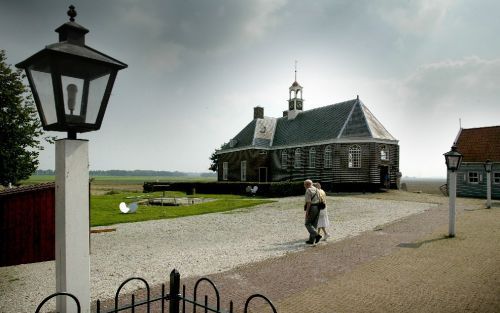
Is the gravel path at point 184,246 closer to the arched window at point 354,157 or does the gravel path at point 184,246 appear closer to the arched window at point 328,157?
the arched window at point 354,157

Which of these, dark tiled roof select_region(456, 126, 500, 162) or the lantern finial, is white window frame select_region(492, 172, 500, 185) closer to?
dark tiled roof select_region(456, 126, 500, 162)

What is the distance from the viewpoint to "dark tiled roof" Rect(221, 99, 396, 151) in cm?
3425

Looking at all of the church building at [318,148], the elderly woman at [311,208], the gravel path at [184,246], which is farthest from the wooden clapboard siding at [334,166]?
the elderly woman at [311,208]

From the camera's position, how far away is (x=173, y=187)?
44.8 meters

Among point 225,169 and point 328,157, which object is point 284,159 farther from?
point 225,169

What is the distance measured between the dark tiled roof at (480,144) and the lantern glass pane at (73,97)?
38237mm

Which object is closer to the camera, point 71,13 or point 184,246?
point 71,13

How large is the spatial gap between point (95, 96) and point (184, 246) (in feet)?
30.1

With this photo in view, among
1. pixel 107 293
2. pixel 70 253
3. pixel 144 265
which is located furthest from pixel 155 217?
pixel 70 253

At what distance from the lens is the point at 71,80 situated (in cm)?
335

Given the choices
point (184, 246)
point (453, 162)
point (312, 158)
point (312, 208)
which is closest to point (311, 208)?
point (312, 208)

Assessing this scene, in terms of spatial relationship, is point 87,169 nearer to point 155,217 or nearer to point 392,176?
point 155,217

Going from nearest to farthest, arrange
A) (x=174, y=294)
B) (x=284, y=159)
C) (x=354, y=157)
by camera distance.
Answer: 1. (x=174, y=294)
2. (x=354, y=157)
3. (x=284, y=159)

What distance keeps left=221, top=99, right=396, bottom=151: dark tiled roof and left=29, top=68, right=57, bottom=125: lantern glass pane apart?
32600 mm
